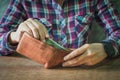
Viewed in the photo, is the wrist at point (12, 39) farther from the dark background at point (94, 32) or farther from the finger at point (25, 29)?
the dark background at point (94, 32)

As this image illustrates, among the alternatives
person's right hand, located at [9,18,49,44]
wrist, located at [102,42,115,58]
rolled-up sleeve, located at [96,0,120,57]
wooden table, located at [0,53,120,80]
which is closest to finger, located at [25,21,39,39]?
person's right hand, located at [9,18,49,44]

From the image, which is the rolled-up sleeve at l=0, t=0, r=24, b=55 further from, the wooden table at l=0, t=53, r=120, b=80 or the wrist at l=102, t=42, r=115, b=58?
the wrist at l=102, t=42, r=115, b=58

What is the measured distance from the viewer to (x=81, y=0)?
1.55 meters

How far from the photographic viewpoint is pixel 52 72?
3.56 feet

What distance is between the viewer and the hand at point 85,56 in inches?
43.8

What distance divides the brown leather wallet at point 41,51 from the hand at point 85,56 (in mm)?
25

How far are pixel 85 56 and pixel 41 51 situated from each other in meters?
0.16

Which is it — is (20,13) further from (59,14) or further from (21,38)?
(21,38)

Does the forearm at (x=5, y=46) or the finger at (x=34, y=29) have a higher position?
the finger at (x=34, y=29)

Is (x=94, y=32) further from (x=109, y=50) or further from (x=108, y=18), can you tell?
(x=109, y=50)

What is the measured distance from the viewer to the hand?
1112 mm

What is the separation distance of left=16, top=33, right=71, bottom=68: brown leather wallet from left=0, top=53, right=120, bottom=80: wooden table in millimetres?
33

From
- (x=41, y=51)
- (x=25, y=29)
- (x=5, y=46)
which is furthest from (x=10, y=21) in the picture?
(x=41, y=51)

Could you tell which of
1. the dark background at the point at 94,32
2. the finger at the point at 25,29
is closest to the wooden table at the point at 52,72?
the finger at the point at 25,29
